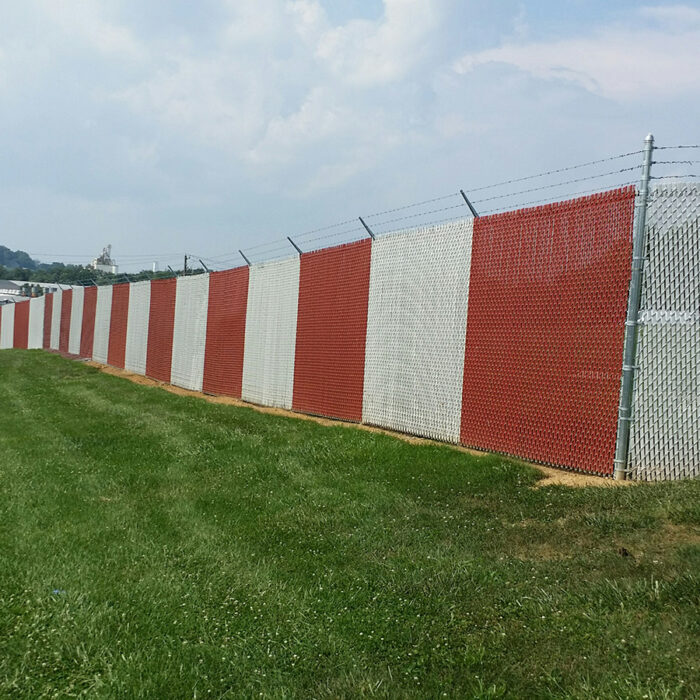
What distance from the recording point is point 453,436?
301 inches

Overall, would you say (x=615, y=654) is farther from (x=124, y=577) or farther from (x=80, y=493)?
(x=80, y=493)

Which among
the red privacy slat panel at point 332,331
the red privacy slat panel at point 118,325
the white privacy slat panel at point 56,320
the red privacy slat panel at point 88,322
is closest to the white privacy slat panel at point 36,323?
the white privacy slat panel at point 56,320

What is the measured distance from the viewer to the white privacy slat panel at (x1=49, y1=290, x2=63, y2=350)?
31.1 m

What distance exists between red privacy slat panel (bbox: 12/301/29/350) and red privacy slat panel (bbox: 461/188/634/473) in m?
36.4

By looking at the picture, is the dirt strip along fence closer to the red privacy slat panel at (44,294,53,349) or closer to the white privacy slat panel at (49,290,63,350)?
the white privacy slat panel at (49,290,63,350)

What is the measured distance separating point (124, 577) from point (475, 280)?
4.77 meters

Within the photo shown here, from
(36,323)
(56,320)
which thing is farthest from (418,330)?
(36,323)

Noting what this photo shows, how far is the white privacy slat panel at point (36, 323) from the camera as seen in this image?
34.7 m

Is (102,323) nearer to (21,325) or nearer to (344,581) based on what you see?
(21,325)

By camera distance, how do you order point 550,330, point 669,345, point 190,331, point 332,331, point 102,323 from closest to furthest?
point 669,345 → point 550,330 → point 332,331 → point 190,331 → point 102,323

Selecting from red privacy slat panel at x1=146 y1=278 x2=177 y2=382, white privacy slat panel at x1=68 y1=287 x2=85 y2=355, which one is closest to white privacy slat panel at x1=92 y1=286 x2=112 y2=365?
white privacy slat panel at x1=68 y1=287 x2=85 y2=355

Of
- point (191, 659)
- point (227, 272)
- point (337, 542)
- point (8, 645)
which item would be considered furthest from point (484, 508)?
point (227, 272)

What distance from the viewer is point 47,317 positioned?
33594 mm

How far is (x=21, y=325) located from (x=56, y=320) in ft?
34.3
